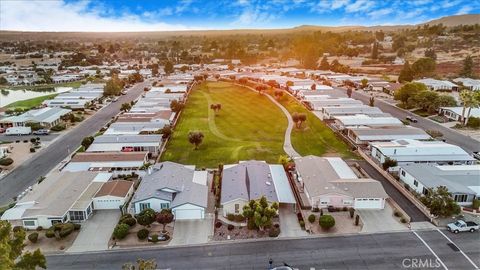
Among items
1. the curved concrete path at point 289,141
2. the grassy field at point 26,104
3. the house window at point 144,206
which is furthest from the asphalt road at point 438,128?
the grassy field at point 26,104

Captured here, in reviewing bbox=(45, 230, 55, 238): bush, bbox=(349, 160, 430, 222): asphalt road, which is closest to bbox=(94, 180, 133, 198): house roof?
bbox=(45, 230, 55, 238): bush

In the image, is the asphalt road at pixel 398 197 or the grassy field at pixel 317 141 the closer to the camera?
the asphalt road at pixel 398 197

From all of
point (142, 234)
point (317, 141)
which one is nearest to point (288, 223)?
point (142, 234)

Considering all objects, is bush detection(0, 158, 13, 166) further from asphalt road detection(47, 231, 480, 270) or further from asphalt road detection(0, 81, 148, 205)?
asphalt road detection(47, 231, 480, 270)

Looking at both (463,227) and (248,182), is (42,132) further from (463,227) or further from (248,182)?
(463,227)

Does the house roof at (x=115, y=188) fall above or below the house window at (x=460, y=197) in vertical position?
above

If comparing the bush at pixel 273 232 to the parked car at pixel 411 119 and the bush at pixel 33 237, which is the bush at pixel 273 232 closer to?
the bush at pixel 33 237
